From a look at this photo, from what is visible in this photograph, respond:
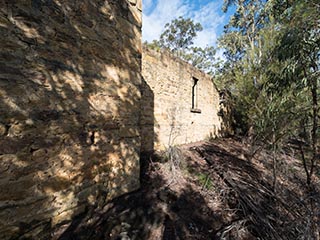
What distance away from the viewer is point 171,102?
18.0 feet

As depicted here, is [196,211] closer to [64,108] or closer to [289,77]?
[64,108]

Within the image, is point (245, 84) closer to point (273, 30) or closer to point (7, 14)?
point (273, 30)

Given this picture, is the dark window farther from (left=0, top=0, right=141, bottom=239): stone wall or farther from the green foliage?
(left=0, top=0, right=141, bottom=239): stone wall

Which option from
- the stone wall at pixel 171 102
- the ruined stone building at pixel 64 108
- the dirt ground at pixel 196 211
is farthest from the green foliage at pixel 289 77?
the ruined stone building at pixel 64 108

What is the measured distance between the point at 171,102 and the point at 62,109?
12.8 ft

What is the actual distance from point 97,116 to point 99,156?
56cm

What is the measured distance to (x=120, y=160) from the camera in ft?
8.47

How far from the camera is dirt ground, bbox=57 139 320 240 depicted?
6.83ft

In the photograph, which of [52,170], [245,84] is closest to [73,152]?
[52,170]

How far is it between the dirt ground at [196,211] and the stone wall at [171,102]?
3.91 feet

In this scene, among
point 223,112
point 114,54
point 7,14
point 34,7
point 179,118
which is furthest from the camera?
point 223,112

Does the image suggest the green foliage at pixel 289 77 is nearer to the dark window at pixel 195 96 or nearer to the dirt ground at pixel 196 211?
the dirt ground at pixel 196 211

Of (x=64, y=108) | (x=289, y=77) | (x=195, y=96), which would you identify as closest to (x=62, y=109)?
(x=64, y=108)

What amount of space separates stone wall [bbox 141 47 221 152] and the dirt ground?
1.19 metres
